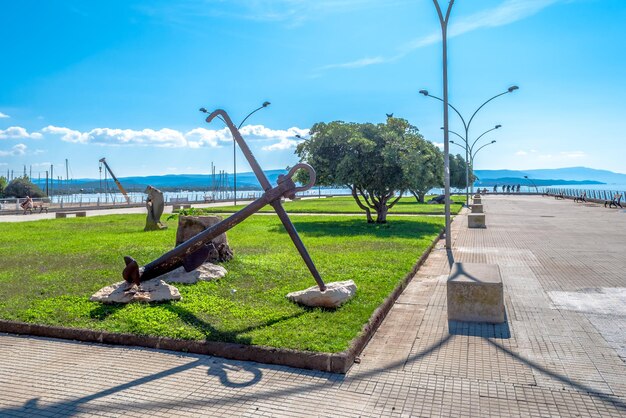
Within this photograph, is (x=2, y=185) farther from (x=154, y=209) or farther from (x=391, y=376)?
(x=391, y=376)

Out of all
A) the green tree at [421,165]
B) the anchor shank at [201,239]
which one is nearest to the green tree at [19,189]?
the green tree at [421,165]

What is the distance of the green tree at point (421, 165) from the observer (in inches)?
813

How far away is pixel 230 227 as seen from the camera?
6.77 metres

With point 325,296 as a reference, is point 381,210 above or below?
above

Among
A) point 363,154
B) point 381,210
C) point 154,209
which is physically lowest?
point 381,210

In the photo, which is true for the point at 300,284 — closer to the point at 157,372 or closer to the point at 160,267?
the point at 160,267

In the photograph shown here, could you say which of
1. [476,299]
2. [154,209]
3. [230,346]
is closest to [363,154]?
[154,209]

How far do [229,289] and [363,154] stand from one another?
14.4 metres

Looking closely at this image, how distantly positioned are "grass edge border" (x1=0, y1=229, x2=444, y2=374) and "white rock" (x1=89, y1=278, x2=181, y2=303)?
1122 millimetres

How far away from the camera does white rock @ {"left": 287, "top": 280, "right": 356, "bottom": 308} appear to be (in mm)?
6898

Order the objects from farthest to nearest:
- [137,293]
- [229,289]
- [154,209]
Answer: [154,209] → [229,289] → [137,293]

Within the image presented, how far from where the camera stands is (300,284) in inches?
333

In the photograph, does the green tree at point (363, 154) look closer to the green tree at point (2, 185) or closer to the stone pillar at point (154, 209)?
the stone pillar at point (154, 209)

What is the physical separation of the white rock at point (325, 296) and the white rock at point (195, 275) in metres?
2.14
